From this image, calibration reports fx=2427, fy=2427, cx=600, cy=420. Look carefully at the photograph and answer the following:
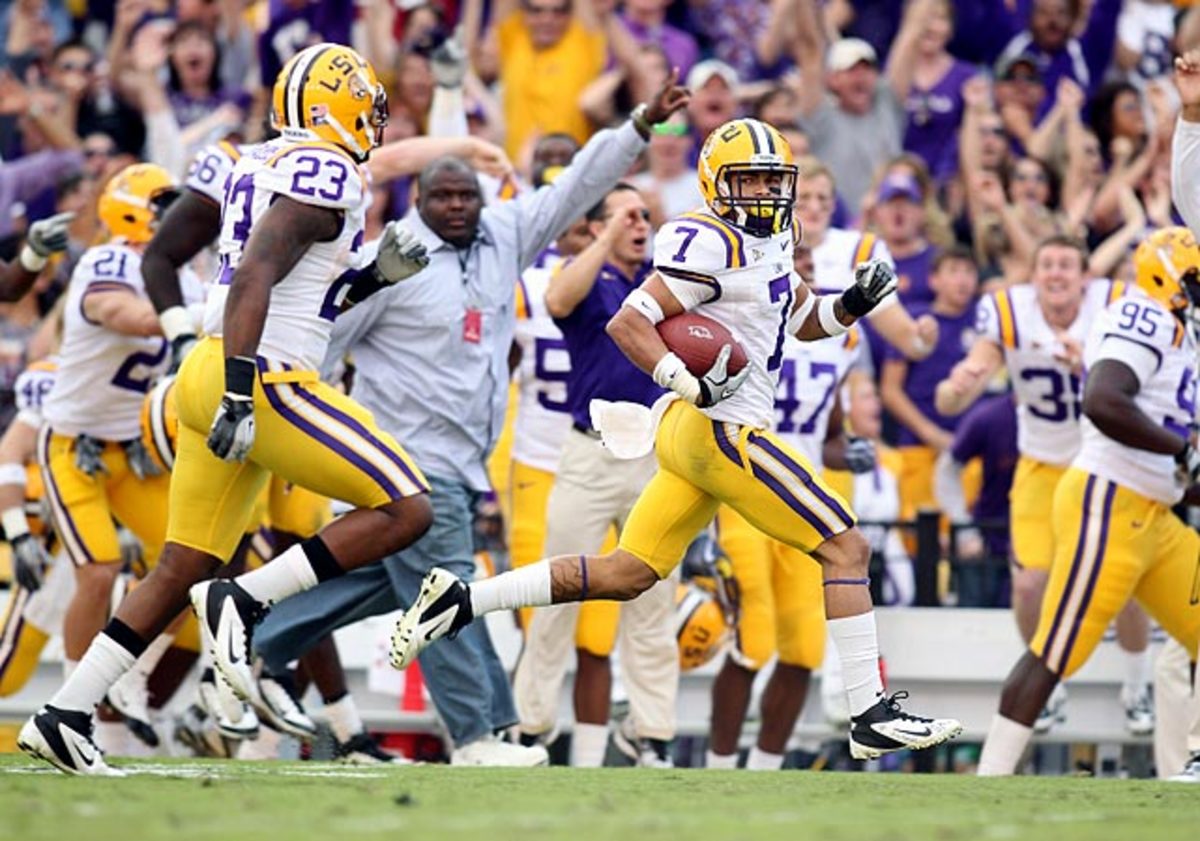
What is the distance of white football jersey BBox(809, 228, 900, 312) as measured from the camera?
9.93 m

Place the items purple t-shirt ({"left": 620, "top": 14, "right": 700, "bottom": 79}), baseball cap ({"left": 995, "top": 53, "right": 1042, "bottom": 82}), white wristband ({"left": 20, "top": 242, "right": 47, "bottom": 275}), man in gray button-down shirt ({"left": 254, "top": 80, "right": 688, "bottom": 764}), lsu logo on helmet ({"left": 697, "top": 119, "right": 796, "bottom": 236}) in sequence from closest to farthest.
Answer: lsu logo on helmet ({"left": 697, "top": 119, "right": 796, "bottom": 236})
man in gray button-down shirt ({"left": 254, "top": 80, "right": 688, "bottom": 764})
white wristband ({"left": 20, "top": 242, "right": 47, "bottom": 275})
baseball cap ({"left": 995, "top": 53, "right": 1042, "bottom": 82})
purple t-shirt ({"left": 620, "top": 14, "right": 700, "bottom": 79})

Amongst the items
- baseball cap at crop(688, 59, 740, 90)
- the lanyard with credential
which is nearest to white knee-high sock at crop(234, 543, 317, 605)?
the lanyard with credential

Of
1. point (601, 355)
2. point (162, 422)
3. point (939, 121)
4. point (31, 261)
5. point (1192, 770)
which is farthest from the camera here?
point (939, 121)

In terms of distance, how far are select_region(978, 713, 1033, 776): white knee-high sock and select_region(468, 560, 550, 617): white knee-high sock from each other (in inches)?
82.4

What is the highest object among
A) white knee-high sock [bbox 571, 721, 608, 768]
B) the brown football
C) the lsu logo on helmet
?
the lsu logo on helmet

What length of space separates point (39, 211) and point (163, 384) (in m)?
4.38

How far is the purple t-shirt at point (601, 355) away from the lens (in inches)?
363

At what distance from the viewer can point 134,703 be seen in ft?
31.1

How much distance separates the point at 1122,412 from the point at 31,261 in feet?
13.4

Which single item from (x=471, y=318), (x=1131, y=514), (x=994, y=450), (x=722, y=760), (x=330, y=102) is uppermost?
(x=330, y=102)

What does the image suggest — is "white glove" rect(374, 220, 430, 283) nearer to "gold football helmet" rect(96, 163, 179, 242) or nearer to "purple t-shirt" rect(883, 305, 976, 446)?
"gold football helmet" rect(96, 163, 179, 242)

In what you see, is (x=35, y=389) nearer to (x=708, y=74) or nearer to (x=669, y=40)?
(x=708, y=74)

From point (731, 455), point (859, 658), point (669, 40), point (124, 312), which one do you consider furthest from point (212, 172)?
point (669, 40)

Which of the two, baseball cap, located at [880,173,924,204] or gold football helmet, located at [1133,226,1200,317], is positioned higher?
baseball cap, located at [880,173,924,204]
